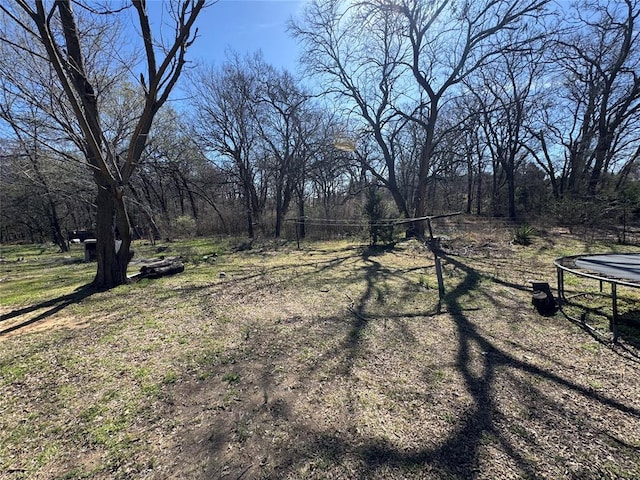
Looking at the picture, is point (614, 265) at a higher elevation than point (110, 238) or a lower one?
lower

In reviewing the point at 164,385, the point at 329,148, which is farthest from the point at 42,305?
the point at 329,148

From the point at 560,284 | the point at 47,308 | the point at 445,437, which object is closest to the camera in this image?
the point at 445,437

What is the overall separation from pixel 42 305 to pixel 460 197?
33.5 metres

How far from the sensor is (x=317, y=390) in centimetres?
226

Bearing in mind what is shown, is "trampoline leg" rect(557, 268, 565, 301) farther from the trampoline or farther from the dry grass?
the dry grass

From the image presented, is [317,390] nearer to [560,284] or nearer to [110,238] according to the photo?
[560,284]

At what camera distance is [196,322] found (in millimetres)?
3717

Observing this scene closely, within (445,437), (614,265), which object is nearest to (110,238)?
(445,437)

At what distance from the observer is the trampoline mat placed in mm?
2945

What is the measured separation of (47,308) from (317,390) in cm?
473

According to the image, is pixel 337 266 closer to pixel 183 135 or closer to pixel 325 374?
pixel 325 374

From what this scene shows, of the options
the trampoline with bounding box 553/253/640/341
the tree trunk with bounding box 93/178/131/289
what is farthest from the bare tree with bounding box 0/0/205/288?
the trampoline with bounding box 553/253/640/341

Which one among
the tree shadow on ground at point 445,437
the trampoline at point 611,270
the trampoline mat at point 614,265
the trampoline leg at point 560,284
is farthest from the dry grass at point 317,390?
the trampoline mat at point 614,265

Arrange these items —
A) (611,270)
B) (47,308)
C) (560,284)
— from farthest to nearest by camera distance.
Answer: (47,308), (560,284), (611,270)
